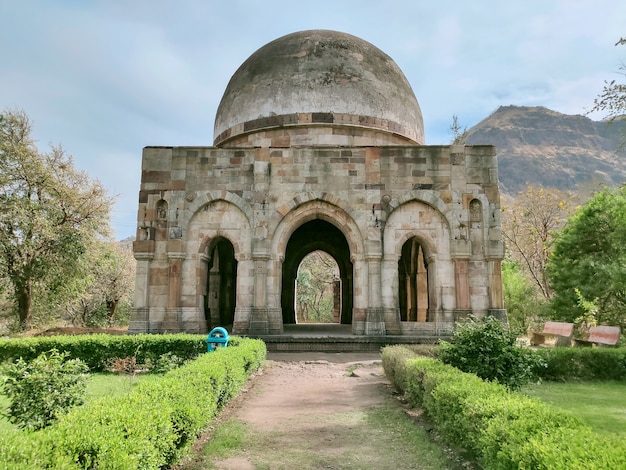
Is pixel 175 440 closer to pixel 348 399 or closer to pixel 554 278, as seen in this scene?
pixel 348 399

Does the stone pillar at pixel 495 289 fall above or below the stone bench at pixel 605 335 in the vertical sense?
above

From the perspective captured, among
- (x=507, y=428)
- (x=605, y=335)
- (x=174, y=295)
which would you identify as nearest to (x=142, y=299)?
(x=174, y=295)

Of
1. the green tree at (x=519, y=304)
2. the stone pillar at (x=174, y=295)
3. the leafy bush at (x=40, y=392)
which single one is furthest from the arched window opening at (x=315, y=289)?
the leafy bush at (x=40, y=392)

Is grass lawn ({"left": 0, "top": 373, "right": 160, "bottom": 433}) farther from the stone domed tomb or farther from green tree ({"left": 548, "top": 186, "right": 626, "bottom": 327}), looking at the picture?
green tree ({"left": 548, "top": 186, "right": 626, "bottom": 327})

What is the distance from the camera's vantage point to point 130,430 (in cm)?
359

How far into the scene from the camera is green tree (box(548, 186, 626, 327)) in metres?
15.1

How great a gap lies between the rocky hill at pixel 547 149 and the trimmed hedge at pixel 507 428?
91.9 metres

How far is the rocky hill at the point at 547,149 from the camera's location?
96938mm

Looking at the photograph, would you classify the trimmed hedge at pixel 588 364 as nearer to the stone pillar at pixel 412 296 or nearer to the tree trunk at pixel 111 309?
the stone pillar at pixel 412 296

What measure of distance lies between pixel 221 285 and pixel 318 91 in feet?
25.7

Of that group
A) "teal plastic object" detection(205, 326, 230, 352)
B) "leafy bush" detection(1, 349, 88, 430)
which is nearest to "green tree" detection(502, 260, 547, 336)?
"teal plastic object" detection(205, 326, 230, 352)

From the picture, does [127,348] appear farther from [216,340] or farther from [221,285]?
[221,285]

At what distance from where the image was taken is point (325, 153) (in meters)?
13.9

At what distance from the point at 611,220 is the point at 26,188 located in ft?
69.9
